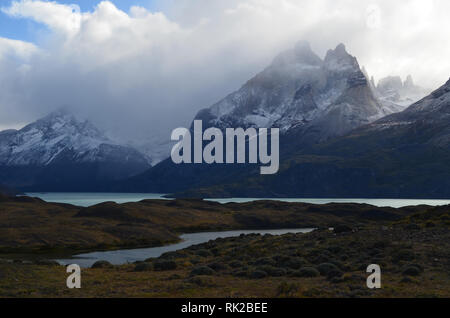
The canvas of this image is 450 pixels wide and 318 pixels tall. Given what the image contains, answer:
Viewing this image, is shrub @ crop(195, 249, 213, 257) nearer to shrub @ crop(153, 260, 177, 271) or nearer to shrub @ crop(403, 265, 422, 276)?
shrub @ crop(153, 260, 177, 271)

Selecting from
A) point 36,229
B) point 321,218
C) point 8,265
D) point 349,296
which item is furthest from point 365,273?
point 321,218

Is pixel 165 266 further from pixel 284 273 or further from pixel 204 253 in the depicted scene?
pixel 204 253

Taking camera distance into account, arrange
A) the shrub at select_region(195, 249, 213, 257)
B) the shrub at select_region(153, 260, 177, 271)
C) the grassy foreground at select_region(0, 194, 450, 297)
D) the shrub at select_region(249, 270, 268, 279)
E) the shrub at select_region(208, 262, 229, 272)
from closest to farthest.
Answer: the grassy foreground at select_region(0, 194, 450, 297)
the shrub at select_region(249, 270, 268, 279)
the shrub at select_region(208, 262, 229, 272)
the shrub at select_region(153, 260, 177, 271)
the shrub at select_region(195, 249, 213, 257)

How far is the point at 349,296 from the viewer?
35719 mm

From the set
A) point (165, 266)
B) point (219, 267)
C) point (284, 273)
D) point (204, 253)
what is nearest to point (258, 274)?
point (284, 273)

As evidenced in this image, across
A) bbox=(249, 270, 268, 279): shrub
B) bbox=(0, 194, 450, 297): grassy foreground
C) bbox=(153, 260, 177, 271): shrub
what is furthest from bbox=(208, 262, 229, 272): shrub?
bbox=(249, 270, 268, 279): shrub

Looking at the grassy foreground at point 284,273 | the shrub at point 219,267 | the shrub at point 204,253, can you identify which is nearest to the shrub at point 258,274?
the grassy foreground at point 284,273

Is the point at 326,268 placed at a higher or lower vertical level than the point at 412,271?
lower

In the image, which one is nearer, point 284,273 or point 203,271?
point 284,273

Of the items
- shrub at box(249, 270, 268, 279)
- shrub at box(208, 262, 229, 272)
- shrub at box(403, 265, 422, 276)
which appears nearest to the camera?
shrub at box(403, 265, 422, 276)


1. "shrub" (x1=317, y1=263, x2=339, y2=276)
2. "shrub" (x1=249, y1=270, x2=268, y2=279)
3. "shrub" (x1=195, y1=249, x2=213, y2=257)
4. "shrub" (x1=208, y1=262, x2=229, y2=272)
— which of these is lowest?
"shrub" (x1=195, y1=249, x2=213, y2=257)

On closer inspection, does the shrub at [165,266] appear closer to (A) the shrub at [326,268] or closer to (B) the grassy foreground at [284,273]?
(B) the grassy foreground at [284,273]
